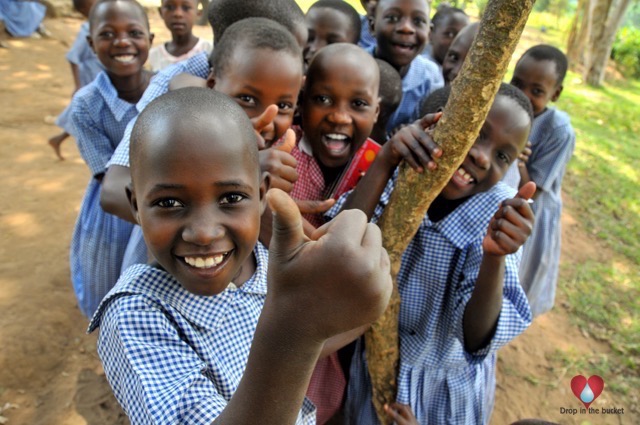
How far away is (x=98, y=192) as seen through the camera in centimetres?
229

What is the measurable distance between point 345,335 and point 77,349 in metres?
1.93

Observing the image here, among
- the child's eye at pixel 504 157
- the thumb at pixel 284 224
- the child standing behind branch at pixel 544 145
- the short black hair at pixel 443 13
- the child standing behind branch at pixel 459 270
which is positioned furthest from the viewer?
the short black hair at pixel 443 13

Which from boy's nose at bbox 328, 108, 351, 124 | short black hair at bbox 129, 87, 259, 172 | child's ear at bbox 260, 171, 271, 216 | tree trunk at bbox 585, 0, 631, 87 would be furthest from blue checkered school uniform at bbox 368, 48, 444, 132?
tree trunk at bbox 585, 0, 631, 87

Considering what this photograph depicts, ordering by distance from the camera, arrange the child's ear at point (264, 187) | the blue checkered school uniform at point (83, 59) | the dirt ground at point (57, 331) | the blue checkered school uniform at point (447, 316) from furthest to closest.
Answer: the blue checkered school uniform at point (83, 59) → the dirt ground at point (57, 331) → the blue checkered school uniform at point (447, 316) → the child's ear at point (264, 187)

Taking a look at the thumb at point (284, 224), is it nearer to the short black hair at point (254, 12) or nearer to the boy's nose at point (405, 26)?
the short black hair at point (254, 12)

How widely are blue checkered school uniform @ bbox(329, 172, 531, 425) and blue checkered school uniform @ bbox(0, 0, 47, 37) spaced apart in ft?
30.1

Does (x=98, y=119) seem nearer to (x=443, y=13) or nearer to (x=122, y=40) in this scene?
(x=122, y=40)

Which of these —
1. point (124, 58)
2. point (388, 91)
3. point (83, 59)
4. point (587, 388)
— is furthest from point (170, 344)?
point (83, 59)

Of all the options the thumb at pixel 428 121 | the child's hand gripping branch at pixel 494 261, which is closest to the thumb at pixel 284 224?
the child's hand gripping branch at pixel 494 261

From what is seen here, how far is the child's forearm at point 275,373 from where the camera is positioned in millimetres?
753

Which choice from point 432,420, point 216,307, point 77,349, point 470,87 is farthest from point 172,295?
point 77,349

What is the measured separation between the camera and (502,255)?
136cm

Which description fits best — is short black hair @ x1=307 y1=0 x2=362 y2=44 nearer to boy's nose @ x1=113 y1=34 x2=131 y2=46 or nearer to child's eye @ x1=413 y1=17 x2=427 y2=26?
child's eye @ x1=413 y1=17 x2=427 y2=26

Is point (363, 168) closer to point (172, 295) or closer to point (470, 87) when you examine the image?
point (470, 87)
